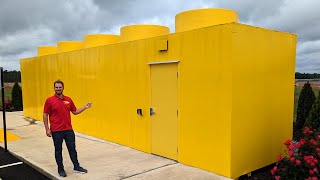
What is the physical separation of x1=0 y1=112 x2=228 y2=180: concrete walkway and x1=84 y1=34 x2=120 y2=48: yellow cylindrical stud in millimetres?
3177

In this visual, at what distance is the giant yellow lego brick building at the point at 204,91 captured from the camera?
219 inches

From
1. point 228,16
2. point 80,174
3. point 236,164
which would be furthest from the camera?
point 228,16

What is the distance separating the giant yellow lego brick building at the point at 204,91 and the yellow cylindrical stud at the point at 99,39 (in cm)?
109

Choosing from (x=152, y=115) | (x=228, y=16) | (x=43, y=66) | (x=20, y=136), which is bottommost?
(x=20, y=136)

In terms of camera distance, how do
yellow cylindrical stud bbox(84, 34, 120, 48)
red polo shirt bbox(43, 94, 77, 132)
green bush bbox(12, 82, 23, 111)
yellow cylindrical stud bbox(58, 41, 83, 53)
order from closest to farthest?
red polo shirt bbox(43, 94, 77, 132)
yellow cylindrical stud bbox(84, 34, 120, 48)
yellow cylindrical stud bbox(58, 41, 83, 53)
green bush bbox(12, 82, 23, 111)

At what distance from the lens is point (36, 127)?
11977 millimetres

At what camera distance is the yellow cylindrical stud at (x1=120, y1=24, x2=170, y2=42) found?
26.0ft

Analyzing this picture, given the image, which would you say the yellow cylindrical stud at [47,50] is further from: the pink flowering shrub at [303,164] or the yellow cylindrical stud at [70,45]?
the pink flowering shrub at [303,164]

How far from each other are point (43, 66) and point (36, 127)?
2.70 meters

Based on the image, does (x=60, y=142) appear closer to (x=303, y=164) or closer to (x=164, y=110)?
(x=164, y=110)

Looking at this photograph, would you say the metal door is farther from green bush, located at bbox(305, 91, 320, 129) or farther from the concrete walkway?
green bush, located at bbox(305, 91, 320, 129)

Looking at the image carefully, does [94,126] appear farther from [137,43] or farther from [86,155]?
[137,43]

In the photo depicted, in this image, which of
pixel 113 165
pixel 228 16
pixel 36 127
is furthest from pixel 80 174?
pixel 36 127

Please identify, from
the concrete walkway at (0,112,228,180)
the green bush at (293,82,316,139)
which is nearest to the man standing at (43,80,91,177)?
the concrete walkway at (0,112,228,180)
